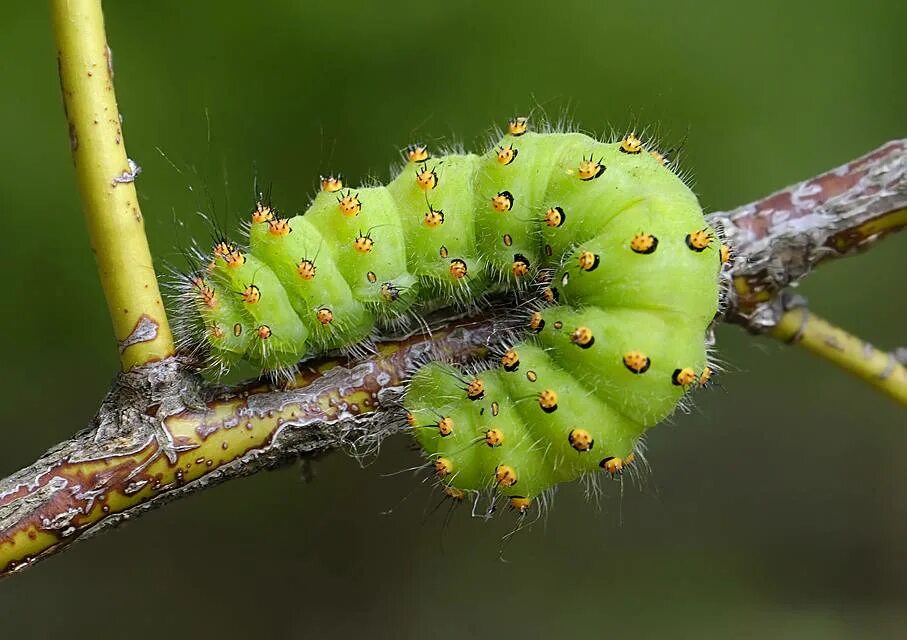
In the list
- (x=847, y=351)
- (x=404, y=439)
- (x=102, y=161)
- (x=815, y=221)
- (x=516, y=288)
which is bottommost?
(x=404, y=439)

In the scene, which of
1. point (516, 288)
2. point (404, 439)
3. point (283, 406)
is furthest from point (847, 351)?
point (404, 439)

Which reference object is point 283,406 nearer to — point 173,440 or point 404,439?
point 173,440

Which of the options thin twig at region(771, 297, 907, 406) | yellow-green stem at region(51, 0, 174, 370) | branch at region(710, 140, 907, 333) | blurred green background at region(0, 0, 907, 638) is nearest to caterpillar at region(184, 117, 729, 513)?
branch at region(710, 140, 907, 333)

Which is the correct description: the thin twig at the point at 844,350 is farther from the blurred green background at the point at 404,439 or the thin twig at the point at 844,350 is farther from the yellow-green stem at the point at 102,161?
the blurred green background at the point at 404,439

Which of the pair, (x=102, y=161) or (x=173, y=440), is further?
(x=173, y=440)

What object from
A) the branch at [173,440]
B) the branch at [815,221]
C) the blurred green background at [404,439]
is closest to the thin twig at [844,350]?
the branch at [815,221]

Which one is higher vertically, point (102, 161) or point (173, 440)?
point (102, 161)

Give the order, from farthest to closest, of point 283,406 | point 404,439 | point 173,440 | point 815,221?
1. point 404,439
2. point 815,221
3. point 283,406
4. point 173,440

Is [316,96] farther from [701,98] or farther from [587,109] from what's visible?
[701,98]
